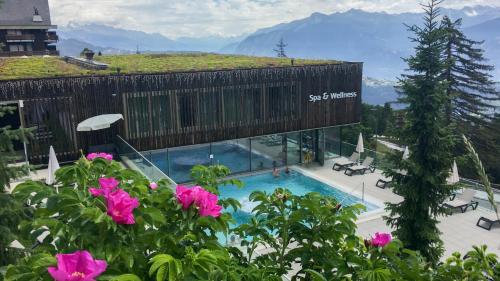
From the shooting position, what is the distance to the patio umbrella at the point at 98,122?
16.1 metres

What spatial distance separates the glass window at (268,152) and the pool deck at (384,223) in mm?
1436

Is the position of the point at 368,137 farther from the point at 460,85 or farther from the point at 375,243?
the point at 375,243

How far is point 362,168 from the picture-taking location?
22.3m

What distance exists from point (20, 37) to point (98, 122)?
32.6 m

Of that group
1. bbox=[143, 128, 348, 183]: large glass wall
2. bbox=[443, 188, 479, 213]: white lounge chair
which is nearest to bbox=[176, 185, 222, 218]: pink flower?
bbox=[443, 188, 479, 213]: white lounge chair

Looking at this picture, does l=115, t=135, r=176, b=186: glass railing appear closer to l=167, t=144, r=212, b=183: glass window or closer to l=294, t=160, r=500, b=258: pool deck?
l=167, t=144, r=212, b=183: glass window

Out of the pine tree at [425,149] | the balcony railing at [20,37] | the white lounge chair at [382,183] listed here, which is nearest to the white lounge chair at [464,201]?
the white lounge chair at [382,183]

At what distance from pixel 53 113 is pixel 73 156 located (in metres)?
1.99

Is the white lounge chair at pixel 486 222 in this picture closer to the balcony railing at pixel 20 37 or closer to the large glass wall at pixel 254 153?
the large glass wall at pixel 254 153

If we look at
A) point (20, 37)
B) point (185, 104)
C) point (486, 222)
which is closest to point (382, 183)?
point (486, 222)

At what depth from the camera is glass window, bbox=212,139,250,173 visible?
846 inches

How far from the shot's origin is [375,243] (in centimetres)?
327

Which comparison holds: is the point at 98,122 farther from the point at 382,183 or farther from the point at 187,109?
the point at 382,183

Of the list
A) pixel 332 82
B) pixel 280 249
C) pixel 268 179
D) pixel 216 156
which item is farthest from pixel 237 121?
pixel 280 249
